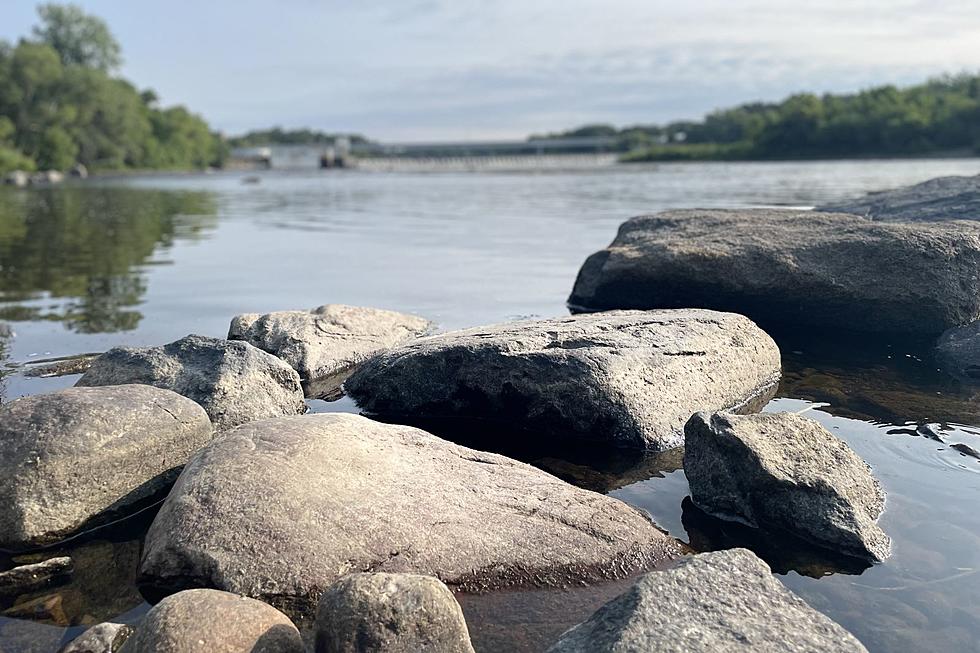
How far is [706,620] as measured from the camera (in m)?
2.86

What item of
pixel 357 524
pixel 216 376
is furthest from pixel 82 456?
pixel 357 524

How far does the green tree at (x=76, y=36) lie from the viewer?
100750mm

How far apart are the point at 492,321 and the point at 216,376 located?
421 centimetres

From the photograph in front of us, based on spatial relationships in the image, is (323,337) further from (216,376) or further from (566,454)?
(566,454)

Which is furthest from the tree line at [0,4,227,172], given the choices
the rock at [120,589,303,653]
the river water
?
the rock at [120,589,303,653]

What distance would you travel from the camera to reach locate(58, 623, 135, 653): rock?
10.0 ft

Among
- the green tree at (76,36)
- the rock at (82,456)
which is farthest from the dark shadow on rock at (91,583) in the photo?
the green tree at (76,36)

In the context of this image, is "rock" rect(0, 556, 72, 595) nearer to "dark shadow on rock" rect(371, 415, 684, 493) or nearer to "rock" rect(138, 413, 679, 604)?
"rock" rect(138, 413, 679, 604)

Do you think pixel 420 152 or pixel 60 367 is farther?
pixel 420 152

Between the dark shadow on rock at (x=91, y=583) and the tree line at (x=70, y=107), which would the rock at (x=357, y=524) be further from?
the tree line at (x=70, y=107)

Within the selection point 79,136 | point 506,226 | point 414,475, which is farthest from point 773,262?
point 79,136

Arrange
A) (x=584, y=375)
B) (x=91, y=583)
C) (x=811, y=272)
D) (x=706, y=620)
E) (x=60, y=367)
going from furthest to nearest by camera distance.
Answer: (x=811, y=272) → (x=60, y=367) → (x=584, y=375) → (x=91, y=583) → (x=706, y=620)

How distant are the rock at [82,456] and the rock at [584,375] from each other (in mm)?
1806

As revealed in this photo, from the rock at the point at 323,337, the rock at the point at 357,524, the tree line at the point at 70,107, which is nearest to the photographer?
the rock at the point at 357,524
